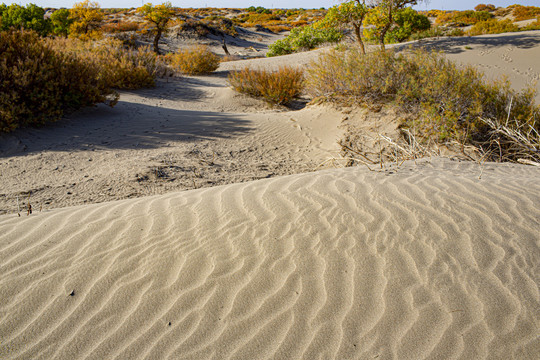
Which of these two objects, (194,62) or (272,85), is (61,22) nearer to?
(194,62)

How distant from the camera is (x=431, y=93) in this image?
6.51m

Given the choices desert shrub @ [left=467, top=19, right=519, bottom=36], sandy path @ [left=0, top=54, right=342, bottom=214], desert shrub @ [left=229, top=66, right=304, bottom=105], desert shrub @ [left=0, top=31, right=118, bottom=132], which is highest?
desert shrub @ [left=467, top=19, right=519, bottom=36]

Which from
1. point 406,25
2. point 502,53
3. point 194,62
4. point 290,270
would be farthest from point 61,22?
point 290,270

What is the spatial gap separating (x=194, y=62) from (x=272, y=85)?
6608mm

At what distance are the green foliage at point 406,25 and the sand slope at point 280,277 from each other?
18.3m

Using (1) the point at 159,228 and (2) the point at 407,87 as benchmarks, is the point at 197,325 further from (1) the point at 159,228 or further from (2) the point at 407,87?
(2) the point at 407,87

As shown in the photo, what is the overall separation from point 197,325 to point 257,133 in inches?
228

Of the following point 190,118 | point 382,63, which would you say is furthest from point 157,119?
point 382,63

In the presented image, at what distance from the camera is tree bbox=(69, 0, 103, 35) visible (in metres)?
22.4

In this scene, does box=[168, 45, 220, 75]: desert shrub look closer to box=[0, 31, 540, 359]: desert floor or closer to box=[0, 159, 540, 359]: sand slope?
box=[0, 31, 540, 359]: desert floor

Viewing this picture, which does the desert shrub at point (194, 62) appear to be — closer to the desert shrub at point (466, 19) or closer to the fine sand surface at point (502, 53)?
the fine sand surface at point (502, 53)

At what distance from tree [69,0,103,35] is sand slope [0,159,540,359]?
24.3 m

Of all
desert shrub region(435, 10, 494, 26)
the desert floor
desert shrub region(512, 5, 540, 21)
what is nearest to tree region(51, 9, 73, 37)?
the desert floor

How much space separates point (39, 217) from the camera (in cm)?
294
